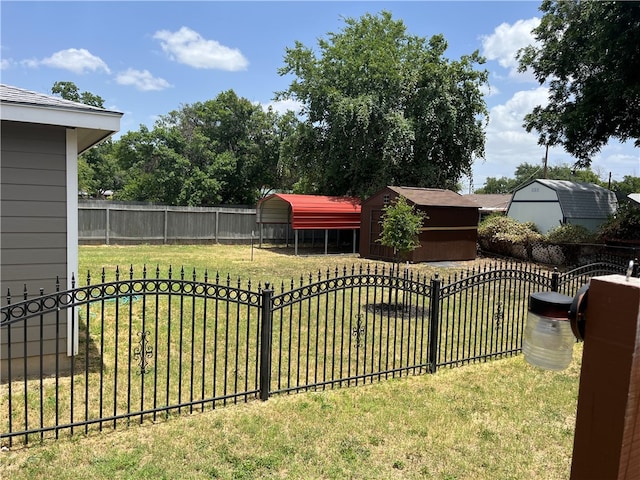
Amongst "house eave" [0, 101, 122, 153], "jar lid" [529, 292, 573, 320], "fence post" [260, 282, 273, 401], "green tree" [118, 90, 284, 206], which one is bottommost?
"fence post" [260, 282, 273, 401]

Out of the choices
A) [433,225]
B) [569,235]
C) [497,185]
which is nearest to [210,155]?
[433,225]

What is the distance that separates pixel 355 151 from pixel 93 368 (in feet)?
63.9

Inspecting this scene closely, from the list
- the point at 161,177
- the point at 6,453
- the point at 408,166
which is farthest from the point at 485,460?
the point at 161,177

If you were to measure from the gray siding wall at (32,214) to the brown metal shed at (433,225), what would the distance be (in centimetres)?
1355

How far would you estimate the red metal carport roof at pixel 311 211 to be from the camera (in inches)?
746

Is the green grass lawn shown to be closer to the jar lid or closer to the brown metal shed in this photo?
the jar lid

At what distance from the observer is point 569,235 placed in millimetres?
17531

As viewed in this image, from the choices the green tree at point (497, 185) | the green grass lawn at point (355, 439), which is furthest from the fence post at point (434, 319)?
the green tree at point (497, 185)

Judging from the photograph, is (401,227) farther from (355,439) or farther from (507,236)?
(507,236)

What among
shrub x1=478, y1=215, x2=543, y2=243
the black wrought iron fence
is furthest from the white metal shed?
the black wrought iron fence

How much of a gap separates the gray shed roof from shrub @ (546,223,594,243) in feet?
5.15

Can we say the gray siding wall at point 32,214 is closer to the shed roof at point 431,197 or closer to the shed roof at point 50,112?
the shed roof at point 50,112

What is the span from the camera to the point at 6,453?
3.54 metres

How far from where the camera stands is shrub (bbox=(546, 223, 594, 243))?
1712 cm
